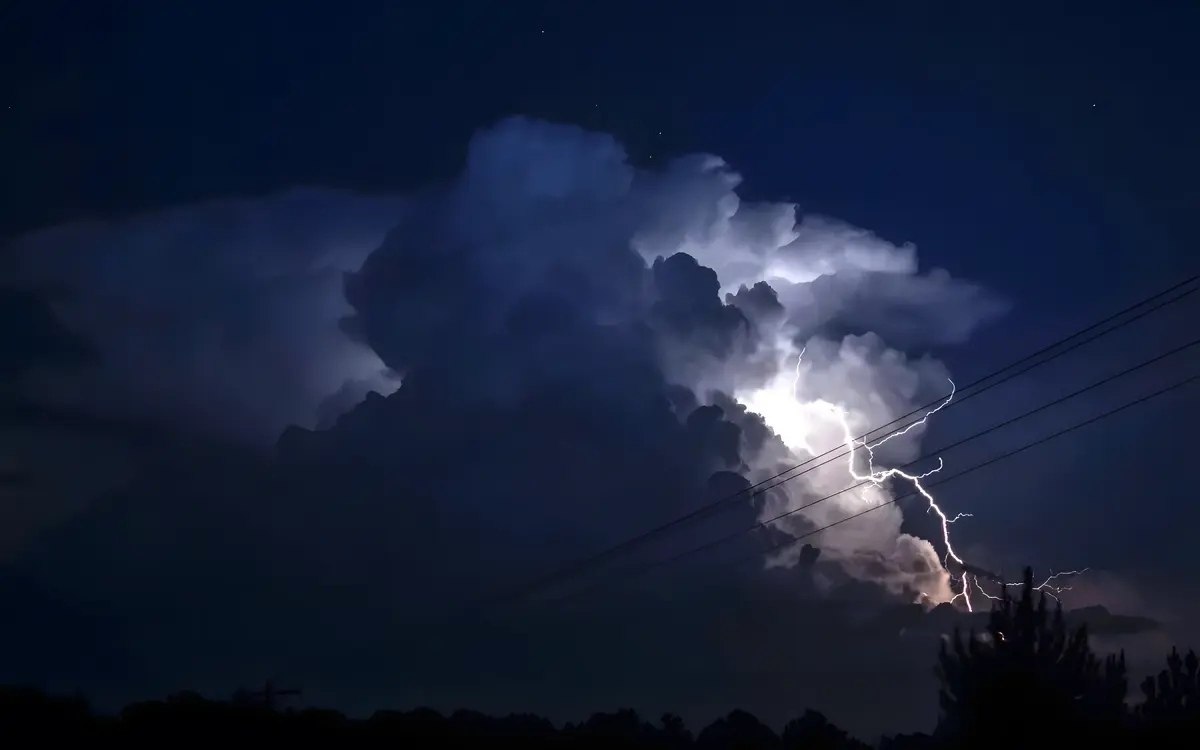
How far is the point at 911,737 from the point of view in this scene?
2346 inches

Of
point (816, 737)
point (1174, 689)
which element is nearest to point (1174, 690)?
point (1174, 689)

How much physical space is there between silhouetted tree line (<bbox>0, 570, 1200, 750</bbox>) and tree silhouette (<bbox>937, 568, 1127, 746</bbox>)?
3 centimetres

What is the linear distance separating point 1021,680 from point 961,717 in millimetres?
3460

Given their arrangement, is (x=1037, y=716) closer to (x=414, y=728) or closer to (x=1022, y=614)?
(x=1022, y=614)

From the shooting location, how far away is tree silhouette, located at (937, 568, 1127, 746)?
88.9 ft

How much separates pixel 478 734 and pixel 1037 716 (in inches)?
706

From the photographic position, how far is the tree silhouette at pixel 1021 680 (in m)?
27.1

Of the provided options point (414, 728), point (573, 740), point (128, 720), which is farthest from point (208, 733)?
point (573, 740)

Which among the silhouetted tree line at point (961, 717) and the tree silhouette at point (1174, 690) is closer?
the silhouetted tree line at point (961, 717)

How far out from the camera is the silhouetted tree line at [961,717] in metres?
26.6

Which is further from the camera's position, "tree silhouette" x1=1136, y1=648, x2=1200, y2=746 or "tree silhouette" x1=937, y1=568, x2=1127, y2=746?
"tree silhouette" x1=1136, y1=648, x2=1200, y2=746

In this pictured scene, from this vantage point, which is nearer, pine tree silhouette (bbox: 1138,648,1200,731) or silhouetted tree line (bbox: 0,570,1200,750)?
silhouetted tree line (bbox: 0,570,1200,750)

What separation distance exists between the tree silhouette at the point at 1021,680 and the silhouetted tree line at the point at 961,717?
0.03 meters

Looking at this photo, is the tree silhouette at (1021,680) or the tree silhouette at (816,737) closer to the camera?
the tree silhouette at (1021,680)
